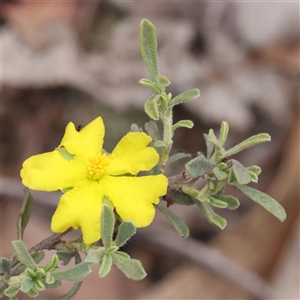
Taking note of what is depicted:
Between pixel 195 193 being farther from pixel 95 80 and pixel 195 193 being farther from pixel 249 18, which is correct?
pixel 249 18

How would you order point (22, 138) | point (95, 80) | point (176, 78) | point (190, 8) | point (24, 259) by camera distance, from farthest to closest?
1. point (190, 8)
2. point (176, 78)
3. point (95, 80)
4. point (22, 138)
5. point (24, 259)

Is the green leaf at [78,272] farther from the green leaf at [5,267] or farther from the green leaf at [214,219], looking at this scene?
the green leaf at [214,219]

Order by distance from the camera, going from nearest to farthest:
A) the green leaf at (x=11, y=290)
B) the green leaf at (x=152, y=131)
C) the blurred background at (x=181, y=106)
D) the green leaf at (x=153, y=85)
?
1. the green leaf at (x=11, y=290)
2. the green leaf at (x=153, y=85)
3. the green leaf at (x=152, y=131)
4. the blurred background at (x=181, y=106)

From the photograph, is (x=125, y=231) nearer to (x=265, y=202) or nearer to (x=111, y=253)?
(x=111, y=253)

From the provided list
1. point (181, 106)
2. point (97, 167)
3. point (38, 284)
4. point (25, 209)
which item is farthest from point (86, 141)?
point (181, 106)

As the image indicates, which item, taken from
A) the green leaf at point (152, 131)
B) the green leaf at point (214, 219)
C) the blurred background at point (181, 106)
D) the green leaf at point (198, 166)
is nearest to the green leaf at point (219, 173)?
the green leaf at point (198, 166)

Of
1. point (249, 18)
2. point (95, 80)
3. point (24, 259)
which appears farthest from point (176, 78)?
point (24, 259)

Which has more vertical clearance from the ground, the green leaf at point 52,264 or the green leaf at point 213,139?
the green leaf at point 213,139

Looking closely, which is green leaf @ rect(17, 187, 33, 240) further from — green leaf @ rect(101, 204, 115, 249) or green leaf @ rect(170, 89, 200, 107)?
green leaf @ rect(170, 89, 200, 107)
